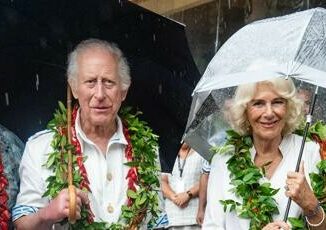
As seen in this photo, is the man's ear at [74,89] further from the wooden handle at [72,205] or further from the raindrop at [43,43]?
the wooden handle at [72,205]

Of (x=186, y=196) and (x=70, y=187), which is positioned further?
(x=186, y=196)

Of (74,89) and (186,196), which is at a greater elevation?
(74,89)

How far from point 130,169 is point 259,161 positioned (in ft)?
2.39

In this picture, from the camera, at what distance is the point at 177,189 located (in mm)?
7281

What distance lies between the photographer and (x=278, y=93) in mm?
4238

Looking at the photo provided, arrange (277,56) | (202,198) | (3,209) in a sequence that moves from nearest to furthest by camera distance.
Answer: (277,56), (3,209), (202,198)

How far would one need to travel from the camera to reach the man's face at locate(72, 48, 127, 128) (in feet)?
14.1

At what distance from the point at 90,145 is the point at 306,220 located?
1.25m

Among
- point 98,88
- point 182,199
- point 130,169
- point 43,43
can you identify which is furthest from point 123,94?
point 182,199

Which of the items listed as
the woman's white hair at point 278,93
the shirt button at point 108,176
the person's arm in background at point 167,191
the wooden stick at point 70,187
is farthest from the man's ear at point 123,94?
the person's arm in background at point 167,191

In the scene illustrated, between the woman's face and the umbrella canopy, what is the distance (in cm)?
21

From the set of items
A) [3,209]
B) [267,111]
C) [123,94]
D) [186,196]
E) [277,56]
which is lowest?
[3,209]

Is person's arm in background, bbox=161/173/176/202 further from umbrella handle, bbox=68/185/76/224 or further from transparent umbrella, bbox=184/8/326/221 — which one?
umbrella handle, bbox=68/185/76/224

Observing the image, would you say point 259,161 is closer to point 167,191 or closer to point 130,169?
point 130,169
